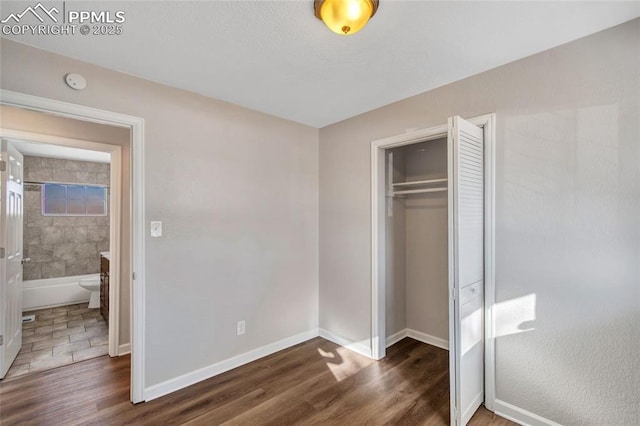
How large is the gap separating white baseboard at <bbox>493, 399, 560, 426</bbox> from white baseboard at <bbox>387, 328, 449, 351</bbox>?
1062mm

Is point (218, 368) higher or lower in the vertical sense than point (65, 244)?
lower

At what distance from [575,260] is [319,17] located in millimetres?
2104

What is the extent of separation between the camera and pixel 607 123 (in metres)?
1.70

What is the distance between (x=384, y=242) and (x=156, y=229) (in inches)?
83.6

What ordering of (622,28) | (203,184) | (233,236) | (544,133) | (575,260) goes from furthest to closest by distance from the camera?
(233,236) < (203,184) < (544,133) < (575,260) < (622,28)

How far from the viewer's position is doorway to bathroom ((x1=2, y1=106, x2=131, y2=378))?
2.79m

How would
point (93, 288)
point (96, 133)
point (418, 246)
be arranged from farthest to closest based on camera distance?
1. point (93, 288)
2. point (418, 246)
3. point (96, 133)

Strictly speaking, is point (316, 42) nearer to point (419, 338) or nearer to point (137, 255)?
point (137, 255)

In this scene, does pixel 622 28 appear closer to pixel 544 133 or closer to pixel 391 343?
pixel 544 133

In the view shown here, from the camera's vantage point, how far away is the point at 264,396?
2326 mm

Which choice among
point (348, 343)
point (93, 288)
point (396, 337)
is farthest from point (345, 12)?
point (93, 288)

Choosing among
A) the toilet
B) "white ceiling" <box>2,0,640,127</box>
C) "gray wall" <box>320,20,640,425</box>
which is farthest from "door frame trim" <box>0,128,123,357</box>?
"gray wall" <box>320,20,640,425</box>

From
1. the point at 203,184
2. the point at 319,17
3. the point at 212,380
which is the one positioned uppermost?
the point at 319,17

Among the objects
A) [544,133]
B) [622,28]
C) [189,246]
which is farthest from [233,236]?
[622,28]
